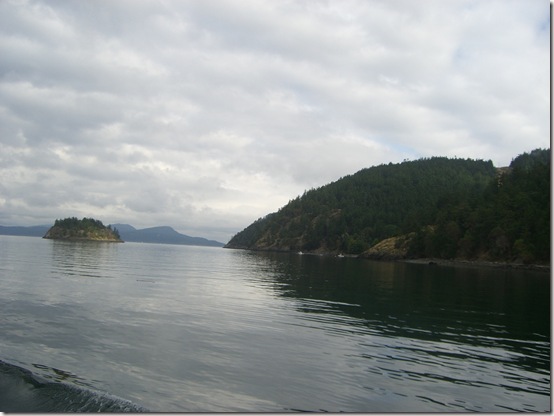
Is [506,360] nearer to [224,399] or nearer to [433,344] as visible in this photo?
[433,344]

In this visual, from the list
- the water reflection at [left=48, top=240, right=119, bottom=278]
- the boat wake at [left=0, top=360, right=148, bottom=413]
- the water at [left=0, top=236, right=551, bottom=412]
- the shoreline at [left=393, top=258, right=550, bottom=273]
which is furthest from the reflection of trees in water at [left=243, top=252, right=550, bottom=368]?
the shoreline at [left=393, top=258, right=550, bottom=273]

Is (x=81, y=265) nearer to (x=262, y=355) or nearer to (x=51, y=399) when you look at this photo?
(x=262, y=355)

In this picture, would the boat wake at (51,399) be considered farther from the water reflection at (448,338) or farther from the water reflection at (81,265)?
the water reflection at (81,265)

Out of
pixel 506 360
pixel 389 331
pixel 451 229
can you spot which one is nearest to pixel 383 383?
pixel 506 360

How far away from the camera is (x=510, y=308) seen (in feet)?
141

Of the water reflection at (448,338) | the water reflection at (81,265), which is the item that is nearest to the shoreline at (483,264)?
the water reflection at (448,338)

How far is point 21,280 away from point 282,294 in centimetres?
2941

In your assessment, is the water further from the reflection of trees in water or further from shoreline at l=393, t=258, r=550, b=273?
shoreline at l=393, t=258, r=550, b=273

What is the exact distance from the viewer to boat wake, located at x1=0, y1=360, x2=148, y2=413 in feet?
42.0

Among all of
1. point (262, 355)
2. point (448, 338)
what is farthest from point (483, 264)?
point (262, 355)

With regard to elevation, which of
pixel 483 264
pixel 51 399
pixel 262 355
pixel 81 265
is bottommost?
pixel 81 265

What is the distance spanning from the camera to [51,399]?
1323cm

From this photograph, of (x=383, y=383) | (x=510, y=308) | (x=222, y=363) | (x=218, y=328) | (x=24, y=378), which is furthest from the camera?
(x=510, y=308)

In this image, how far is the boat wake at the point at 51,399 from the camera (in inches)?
504
